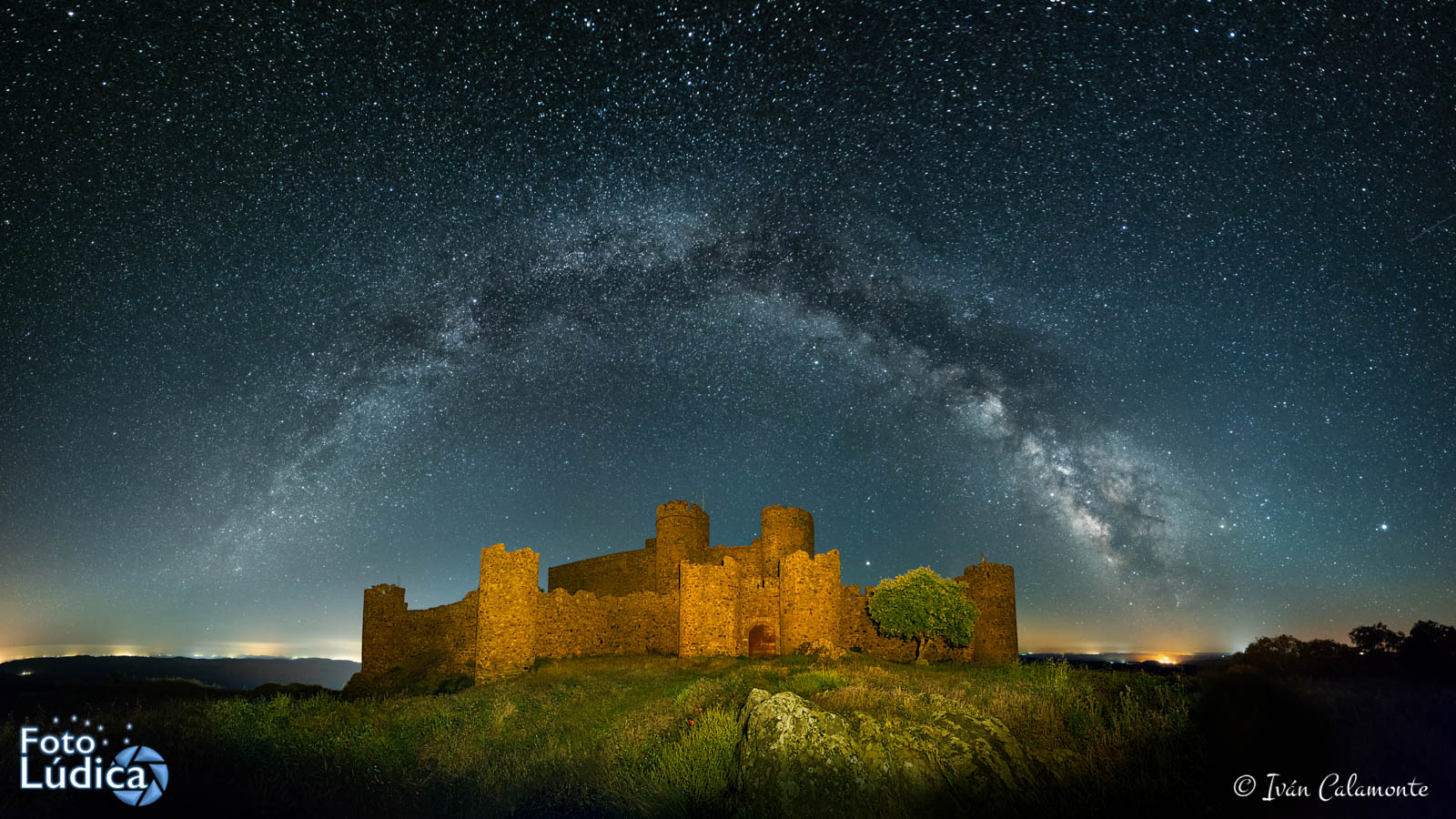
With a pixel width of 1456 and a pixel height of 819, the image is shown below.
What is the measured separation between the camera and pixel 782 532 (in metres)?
Answer: 44.3

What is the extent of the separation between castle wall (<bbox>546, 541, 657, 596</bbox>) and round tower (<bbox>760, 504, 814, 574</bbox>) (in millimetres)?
8289

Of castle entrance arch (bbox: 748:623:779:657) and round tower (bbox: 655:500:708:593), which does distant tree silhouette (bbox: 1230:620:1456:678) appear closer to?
castle entrance arch (bbox: 748:623:779:657)

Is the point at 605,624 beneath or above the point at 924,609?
beneath

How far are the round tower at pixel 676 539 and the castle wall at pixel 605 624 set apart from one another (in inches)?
354

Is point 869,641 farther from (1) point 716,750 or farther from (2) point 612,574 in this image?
(1) point 716,750

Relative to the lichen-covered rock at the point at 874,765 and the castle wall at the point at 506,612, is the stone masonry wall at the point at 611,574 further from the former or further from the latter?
the lichen-covered rock at the point at 874,765

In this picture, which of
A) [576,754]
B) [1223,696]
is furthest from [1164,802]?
[576,754]

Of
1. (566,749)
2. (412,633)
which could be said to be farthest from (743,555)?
(566,749)

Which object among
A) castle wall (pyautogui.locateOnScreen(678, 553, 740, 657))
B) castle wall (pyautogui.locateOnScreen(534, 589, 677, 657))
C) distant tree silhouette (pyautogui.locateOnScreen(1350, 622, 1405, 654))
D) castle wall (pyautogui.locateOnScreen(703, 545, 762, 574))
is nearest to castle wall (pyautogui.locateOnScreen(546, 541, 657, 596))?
castle wall (pyautogui.locateOnScreen(703, 545, 762, 574))

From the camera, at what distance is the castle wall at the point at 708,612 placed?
32.5m

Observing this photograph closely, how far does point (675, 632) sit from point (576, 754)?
2345 centimetres

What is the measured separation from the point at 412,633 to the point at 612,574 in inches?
617

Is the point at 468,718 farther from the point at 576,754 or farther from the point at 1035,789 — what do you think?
the point at 1035,789

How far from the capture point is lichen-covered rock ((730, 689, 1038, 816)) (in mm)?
7496
